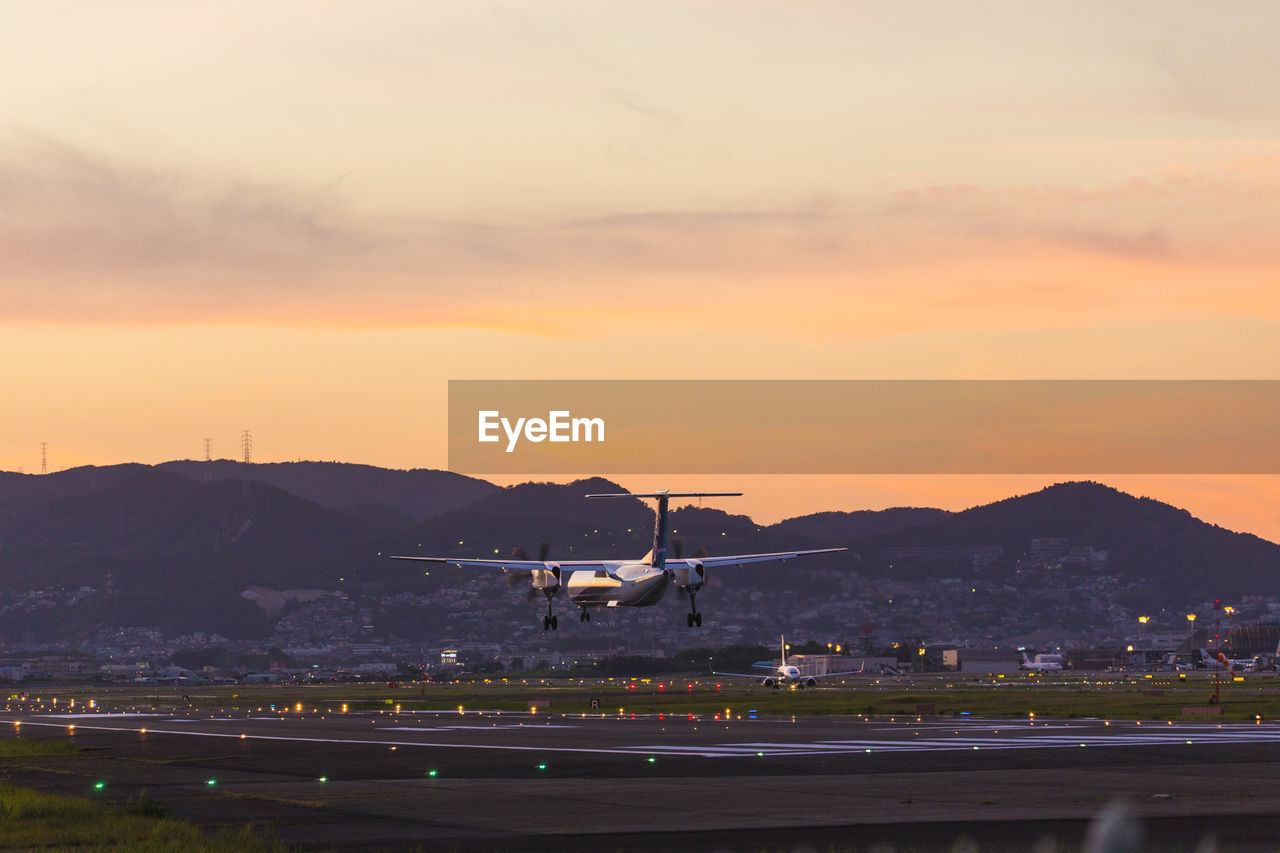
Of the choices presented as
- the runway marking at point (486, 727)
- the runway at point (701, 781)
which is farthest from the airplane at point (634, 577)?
the runway at point (701, 781)

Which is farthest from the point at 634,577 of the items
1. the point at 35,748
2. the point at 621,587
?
the point at 35,748

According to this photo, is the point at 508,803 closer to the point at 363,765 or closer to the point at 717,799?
the point at 717,799

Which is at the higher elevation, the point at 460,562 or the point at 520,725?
the point at 460,562

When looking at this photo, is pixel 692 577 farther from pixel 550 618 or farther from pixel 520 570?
pixel 520 570

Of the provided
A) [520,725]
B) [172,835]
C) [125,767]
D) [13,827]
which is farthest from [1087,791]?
[520,725]

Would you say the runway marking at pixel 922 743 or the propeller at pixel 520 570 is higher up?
the propeller at pixel 520 570

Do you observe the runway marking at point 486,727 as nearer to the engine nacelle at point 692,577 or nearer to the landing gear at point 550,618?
the landing gear at point 550,618

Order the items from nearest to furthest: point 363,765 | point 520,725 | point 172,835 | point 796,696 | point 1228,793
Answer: point 172,835 → point 1228,793 → point 363,765 → point 520,725 → point 796,696

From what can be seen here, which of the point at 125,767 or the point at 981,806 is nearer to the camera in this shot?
the point at 981,806
